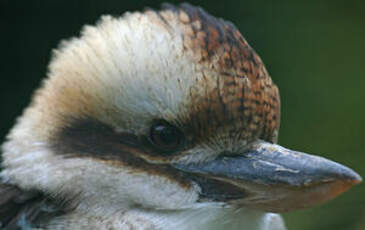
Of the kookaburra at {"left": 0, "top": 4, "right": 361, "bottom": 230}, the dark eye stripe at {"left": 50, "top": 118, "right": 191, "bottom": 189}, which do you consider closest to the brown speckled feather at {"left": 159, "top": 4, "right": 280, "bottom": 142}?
the kookaburra at {"left": 0, "top": 4, "right": 361, "bottom": 230}

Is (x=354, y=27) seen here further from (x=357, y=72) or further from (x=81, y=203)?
(x=81, y=203)

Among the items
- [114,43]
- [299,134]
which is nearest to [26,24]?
[299,134]

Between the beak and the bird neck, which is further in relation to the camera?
the bird neck

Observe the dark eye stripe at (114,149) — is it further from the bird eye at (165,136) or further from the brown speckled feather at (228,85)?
the brown speckled feather at (228,85)

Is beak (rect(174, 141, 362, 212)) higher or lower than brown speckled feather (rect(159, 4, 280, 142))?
lower

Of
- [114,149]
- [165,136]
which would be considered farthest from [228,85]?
[114,149]

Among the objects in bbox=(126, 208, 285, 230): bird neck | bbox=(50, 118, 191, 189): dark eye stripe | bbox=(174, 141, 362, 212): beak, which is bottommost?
bbox=(126, 208, 285, 230): bird neck

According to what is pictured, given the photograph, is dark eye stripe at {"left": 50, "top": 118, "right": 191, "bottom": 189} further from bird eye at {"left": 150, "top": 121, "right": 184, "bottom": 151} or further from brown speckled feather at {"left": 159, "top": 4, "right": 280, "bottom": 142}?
brown speckled feather at {"left": 159, "top": 4, "right": 280, "bottom": 142}
